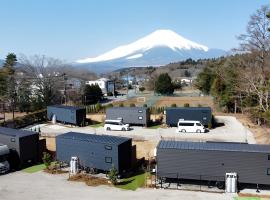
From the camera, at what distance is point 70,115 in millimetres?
41156

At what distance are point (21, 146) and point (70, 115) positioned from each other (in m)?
14.6

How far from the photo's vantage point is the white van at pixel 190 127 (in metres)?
36.7

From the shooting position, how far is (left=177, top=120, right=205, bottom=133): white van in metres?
36.7

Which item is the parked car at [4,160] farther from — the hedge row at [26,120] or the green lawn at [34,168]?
the hedge row at [26,120]

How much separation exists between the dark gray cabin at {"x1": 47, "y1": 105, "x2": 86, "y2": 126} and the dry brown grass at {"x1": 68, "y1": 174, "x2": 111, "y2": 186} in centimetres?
1713

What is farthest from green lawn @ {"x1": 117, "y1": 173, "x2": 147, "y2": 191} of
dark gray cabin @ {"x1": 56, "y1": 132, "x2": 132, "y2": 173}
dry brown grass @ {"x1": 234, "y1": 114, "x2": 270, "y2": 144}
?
dry brown grass @ {"x1": 234, "y1": 114, "x2": 270, "y2": 144}

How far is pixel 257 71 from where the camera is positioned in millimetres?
41281

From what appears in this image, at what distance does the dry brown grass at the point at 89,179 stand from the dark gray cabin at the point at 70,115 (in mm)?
17129

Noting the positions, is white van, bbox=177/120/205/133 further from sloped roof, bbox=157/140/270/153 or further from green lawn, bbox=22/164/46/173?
green lawn, bbox=22/164/46/173

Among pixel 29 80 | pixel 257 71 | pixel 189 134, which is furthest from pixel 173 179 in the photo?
pixel 29 80

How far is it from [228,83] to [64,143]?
28950mm

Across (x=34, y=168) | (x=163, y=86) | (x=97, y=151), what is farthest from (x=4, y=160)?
(x=163, y=86)

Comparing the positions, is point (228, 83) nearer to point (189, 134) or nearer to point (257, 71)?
point (257, 71)

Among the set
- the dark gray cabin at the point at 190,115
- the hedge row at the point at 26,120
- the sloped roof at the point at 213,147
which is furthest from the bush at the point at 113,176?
the hedge row at the point at 26,120
